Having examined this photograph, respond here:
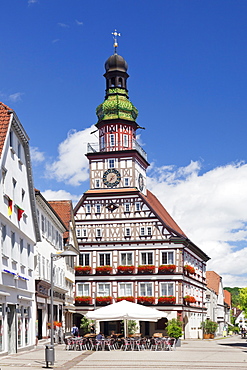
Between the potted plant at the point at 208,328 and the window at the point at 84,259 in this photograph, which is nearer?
the window at the point at 84,259

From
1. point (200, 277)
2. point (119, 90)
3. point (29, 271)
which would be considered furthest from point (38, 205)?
point (200, 277)

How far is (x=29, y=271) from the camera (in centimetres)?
3750

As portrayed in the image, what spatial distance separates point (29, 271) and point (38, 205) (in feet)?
21.4

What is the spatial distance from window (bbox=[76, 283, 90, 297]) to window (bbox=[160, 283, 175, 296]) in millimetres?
8149

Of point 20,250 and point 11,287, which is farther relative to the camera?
point 20,250

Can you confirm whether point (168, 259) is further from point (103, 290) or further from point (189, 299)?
point (103, 290)

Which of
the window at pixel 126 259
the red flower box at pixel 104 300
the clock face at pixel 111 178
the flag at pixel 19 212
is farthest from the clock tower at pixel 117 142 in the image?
the flag at pixel 19 212

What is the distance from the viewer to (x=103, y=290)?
69.4 metres

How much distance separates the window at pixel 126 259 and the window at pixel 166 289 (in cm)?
428

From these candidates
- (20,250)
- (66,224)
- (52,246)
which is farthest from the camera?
(66,224)

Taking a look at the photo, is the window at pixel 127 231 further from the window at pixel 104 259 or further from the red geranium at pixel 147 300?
the red geranium at pixel 147 300

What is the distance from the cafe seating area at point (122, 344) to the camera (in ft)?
133

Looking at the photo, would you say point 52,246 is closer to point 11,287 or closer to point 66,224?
point 66,224

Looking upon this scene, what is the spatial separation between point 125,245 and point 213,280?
46.4 meters
